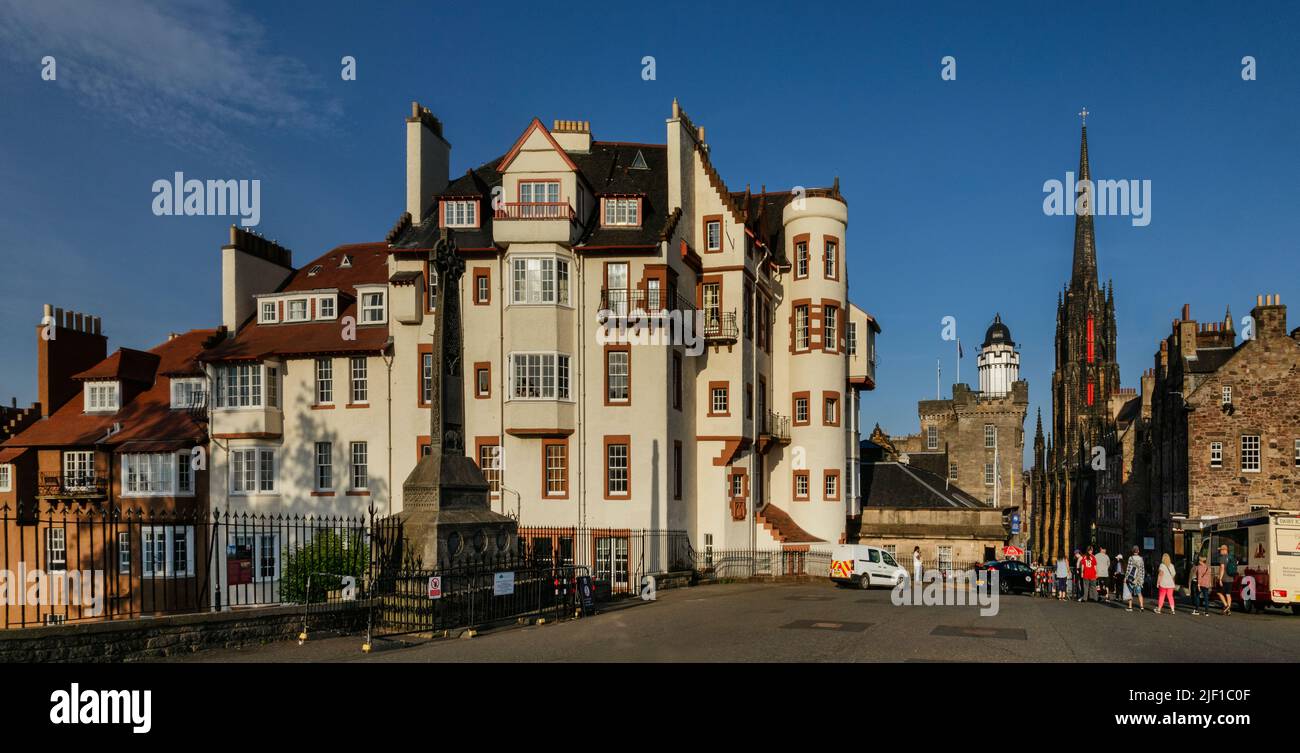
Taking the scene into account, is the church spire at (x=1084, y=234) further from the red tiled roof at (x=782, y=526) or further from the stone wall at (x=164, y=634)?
the stone wall at (x=164, y=634)

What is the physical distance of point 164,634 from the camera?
48.9 ft

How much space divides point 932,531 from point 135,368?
43.5m

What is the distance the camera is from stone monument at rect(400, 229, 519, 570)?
19.1 m

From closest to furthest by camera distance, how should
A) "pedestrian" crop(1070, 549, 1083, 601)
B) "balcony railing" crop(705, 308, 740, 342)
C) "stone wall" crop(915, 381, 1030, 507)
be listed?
"pedestrian" crop(1070, 549, 1083, 601) < "balcony railing" crop(705, 308, 740, 342) < "stone wall" crop(915, 381, 1030, 507)

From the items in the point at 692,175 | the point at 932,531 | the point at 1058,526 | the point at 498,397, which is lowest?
the point at 1058,526

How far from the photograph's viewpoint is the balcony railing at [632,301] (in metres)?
35.9

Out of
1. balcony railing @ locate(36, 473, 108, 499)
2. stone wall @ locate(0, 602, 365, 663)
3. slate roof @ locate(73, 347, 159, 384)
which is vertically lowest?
balcony railing @ locate(36, 473, 108, 499)

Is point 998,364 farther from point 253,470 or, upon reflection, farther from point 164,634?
point 164,634

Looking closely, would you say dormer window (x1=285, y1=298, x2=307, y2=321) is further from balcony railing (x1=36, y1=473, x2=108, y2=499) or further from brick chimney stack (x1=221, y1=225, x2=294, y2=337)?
Answer: balcony railing (x1=36, y1=473, x2=108, y2=499)

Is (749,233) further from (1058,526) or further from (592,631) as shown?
(1058,526)

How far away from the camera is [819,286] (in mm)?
44406

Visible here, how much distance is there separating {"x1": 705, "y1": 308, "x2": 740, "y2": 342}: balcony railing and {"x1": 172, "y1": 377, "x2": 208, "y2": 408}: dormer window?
78.1 ft

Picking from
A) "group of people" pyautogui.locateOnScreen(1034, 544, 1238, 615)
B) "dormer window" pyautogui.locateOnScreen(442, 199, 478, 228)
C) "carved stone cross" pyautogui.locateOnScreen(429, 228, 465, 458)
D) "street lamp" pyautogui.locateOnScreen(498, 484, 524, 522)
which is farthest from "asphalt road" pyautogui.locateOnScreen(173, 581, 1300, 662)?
"dormer window" pyautogui.locateOnScreen(442, 199, 478, 228)

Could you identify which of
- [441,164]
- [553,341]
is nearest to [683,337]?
[553,341]
